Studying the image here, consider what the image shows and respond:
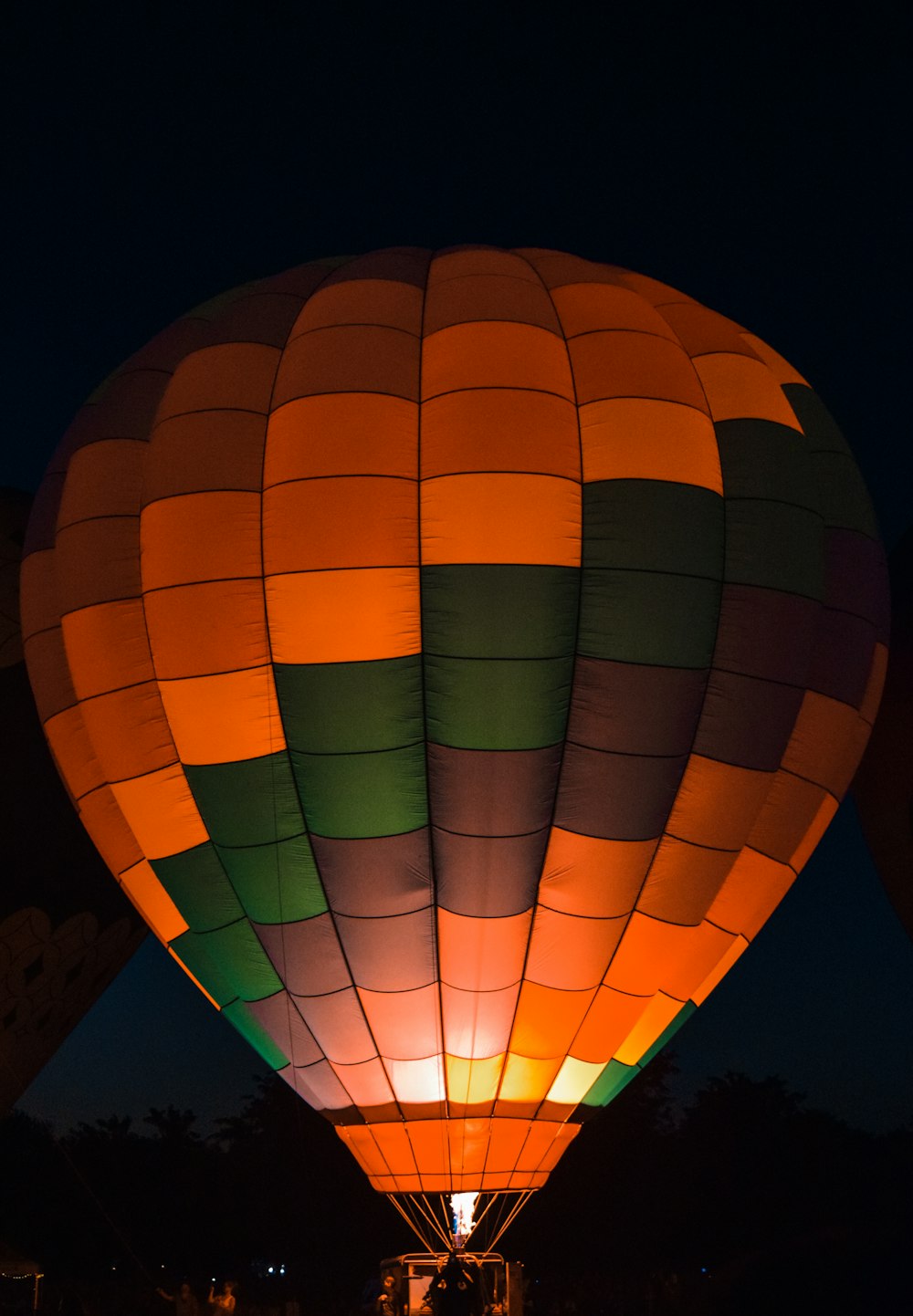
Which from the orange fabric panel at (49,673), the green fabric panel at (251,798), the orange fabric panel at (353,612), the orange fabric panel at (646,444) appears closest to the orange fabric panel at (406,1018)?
the green fabric panel at (251,798)

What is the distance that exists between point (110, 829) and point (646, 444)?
3102 mm

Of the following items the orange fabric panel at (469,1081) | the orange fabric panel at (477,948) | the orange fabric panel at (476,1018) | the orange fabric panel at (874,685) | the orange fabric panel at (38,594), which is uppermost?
the orange fabric panel at (38,594)

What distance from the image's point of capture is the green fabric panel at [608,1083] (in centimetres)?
585

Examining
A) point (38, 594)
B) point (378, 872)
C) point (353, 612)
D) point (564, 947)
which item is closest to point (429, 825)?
point (378, 872)

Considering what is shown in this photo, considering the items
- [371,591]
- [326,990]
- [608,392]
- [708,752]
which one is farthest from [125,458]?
[708,752]

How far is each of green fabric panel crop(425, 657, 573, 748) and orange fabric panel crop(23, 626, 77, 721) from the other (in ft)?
6.19

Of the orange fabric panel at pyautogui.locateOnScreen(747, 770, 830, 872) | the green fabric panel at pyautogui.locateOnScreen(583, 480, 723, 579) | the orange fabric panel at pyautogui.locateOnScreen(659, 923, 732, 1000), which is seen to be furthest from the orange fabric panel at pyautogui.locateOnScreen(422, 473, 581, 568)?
the orange fabric panel at pyautogui.locateOnScreen(659, 923, 732, 1000)

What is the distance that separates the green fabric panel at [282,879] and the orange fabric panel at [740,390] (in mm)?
2729

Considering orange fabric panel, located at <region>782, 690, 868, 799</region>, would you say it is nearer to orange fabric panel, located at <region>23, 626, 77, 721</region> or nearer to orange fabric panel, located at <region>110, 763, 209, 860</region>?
orange fabric panel, located at <region>110, 763, 209, 860</region>

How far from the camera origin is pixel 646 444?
5.32 metres

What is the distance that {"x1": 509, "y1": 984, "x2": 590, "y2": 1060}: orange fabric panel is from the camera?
18.0 feet

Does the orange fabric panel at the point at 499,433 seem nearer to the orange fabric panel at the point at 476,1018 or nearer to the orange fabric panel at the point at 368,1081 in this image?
the orange fabric panel at the point at 476,1018

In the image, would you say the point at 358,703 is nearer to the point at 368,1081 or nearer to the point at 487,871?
the point at 487,871

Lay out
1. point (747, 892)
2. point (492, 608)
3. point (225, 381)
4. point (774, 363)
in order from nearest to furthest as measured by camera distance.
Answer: point (492, 608)
point (225, 381)
point (747, 892)
point (774, 363)
